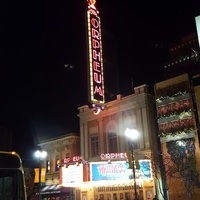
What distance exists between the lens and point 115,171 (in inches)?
1078

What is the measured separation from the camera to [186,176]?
24.0 m

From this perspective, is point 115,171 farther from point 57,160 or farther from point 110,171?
point 57,160

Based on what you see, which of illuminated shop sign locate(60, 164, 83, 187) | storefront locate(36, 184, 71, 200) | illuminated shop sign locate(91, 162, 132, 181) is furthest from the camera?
storefront locate(36, 184, 71, 200)

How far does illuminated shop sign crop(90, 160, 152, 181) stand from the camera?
1061 inches

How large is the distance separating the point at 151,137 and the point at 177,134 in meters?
3.41

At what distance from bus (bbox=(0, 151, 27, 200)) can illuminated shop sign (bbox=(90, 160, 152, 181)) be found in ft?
63.3

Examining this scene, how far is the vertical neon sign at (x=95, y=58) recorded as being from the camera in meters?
28.0

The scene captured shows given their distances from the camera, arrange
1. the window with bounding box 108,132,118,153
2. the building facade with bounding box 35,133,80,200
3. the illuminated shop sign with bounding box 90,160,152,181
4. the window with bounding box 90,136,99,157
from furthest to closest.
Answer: the building facade with bounding box 35,133,80,200, the window with bounding box 90,136,99,157, the window with bounding box 108,132,118,153, the illuminated shop sign with bounding box 90,160,152,181

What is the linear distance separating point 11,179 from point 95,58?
70.1 feet

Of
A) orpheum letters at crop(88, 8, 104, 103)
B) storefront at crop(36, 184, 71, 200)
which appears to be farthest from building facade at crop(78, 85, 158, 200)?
storefront at crop(36, 184, 71, 200)

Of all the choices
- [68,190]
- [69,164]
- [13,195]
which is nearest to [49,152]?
[68,190]

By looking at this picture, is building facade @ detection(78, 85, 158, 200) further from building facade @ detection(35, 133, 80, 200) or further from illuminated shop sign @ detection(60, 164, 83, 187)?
building facade @ detection(35, 133, 80, 200)

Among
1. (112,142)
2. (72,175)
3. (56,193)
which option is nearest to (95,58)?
(112,142)

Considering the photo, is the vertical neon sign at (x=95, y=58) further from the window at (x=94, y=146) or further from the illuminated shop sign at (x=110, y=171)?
the window at (x=94, y=146)
